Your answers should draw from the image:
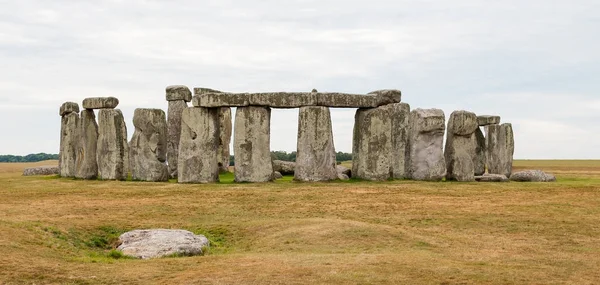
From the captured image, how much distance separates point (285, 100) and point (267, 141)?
174 cm

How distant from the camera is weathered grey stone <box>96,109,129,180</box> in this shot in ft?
108

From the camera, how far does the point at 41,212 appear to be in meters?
22.6

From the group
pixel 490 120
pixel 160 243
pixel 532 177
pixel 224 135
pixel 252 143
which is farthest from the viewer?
pixel 224 135

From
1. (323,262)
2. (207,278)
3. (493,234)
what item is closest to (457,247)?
(493,234)

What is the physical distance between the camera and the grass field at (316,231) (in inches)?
576

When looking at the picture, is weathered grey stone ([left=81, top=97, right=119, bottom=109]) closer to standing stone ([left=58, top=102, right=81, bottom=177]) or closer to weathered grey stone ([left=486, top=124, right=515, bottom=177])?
standing stone ([left=58, top=102, right=81, bottom=177])

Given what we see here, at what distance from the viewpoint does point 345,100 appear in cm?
3141

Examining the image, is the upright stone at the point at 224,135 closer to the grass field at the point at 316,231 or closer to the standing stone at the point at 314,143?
the standing stone at the point at 314,143

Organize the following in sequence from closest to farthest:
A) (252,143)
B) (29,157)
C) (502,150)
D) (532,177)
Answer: (252,143)
(532,177)
(502,150)
(29,157)

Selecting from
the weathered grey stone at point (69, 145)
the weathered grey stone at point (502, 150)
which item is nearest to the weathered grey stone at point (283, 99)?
the weathered grey stone at point (69, 145)

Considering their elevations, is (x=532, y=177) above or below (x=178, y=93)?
below

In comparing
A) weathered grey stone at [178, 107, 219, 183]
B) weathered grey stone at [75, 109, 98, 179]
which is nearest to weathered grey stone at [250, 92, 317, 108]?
weathered grey stone at [178, 107, 219, 183]

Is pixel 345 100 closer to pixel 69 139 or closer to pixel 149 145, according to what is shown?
pixel 149 145

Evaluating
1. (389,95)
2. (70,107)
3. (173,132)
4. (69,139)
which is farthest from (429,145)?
(70,107)
